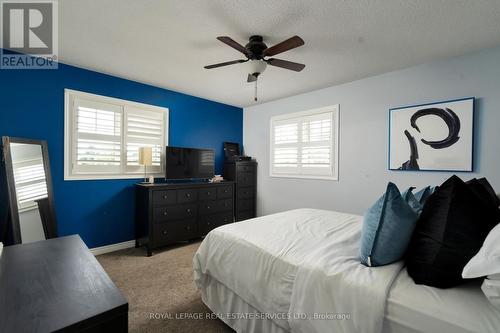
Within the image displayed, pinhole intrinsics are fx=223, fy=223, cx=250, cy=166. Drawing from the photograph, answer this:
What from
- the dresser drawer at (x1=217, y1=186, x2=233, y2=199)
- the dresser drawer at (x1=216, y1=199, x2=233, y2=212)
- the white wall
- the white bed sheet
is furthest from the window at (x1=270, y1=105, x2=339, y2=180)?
the white bed sheet

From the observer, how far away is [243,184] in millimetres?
4477

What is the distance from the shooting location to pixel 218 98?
4.28m

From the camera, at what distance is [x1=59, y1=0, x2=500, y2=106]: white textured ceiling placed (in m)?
1.79

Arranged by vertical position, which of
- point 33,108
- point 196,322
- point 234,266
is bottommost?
point 196,322

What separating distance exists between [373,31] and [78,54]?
318 centimetres

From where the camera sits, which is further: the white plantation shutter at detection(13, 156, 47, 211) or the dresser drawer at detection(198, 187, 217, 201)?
the dresser drawer at detection(198, 187, 217, 201)

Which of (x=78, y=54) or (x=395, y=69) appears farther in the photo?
(x=395, y=69)

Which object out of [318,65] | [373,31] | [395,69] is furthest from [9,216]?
[395,69]

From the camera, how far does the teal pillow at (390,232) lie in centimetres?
117

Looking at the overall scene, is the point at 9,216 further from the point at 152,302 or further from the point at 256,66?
the point at 256,66

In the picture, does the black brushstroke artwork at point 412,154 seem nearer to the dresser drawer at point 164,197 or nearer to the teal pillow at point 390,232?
the teal pillow at point 390,232

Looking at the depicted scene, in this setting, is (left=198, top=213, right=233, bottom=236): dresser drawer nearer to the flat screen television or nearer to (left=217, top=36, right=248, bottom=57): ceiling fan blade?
the flat screen television

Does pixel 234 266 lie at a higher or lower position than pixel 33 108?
lower

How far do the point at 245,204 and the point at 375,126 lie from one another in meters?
2.67
